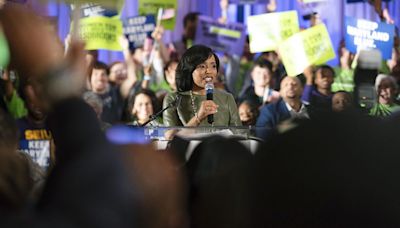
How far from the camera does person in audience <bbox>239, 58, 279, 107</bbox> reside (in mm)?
6684

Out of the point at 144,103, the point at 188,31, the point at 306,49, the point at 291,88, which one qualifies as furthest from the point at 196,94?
the point at 188,31

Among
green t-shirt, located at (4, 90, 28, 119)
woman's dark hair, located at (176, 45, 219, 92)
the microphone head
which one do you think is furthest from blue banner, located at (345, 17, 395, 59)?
the microphone head

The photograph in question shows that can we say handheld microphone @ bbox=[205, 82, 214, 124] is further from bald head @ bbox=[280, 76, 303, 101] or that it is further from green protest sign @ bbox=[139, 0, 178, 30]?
green protest sign @ bbox=[139, 0, 178, 30]

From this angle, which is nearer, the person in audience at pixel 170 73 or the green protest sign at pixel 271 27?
the person in audience at pixel 170 73

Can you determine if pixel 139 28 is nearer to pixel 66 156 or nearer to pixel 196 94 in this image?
pixel 196 94

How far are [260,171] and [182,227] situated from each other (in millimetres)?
126

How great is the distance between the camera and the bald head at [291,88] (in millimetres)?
6133

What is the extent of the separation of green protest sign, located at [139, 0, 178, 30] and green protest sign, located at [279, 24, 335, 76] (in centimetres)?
106

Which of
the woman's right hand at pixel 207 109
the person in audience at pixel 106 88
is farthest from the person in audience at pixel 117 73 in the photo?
the woman's right hand at pixel 207 109

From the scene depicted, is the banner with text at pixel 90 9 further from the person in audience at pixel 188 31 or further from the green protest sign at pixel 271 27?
the person in audience at pixel 188 31

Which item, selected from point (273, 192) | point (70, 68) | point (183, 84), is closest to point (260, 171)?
point (273, 192)

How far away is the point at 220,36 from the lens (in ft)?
23.3

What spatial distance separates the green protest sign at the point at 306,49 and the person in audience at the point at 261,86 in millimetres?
215

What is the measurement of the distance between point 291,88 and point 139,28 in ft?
5.07
